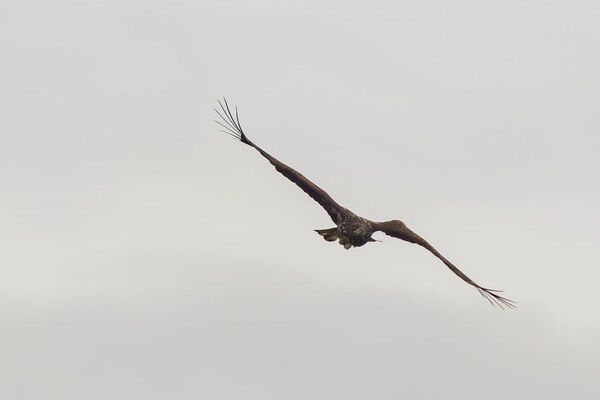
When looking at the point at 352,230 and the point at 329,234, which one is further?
the point at 329,234

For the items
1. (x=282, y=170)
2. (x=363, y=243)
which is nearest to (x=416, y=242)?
(x=363, y=243)

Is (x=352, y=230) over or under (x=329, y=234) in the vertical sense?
under

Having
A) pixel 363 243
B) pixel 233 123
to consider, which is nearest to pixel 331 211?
pixel 363 243

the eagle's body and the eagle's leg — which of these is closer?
the eagle's body

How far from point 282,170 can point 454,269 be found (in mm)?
8586

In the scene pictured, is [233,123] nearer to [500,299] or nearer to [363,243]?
[363,243]

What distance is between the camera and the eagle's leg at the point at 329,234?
64.9m

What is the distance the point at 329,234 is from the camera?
65.0m

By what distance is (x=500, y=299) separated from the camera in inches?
2226

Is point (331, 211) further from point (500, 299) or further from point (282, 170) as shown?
point (500, 299)

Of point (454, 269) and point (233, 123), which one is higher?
point (233, 123)

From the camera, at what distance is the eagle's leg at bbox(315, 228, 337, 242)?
64.9 metres

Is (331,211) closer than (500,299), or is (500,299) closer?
(500,299)

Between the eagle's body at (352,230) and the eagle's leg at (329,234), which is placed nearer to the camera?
the eagle's body at (352,230)
